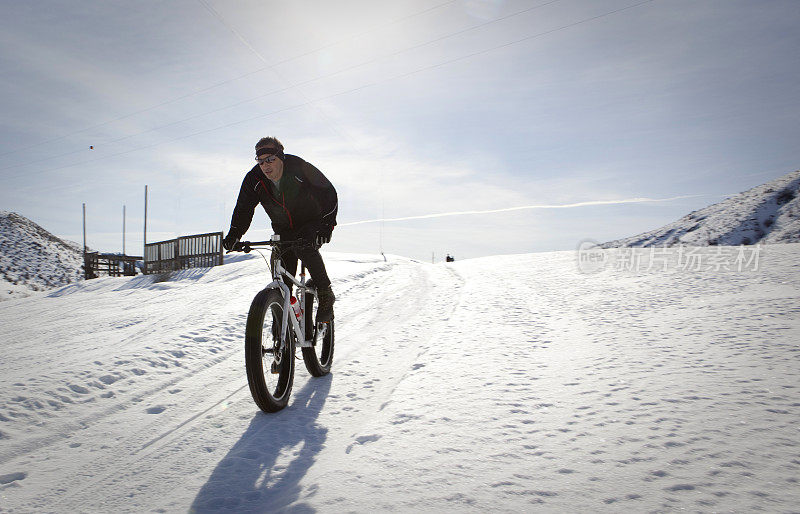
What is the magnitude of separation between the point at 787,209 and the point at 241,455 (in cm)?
10323

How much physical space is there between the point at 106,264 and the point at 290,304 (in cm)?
2826

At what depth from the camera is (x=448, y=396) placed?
276cm

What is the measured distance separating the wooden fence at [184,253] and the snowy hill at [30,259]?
10.6 metres

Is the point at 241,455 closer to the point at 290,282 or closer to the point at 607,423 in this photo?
the point at 290,282

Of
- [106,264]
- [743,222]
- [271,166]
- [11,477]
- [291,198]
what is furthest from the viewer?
[743,222]

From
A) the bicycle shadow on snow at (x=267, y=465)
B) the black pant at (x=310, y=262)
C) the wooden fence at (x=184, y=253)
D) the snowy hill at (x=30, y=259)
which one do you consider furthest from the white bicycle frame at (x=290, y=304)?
the snowy hill at (x=30, y=259)

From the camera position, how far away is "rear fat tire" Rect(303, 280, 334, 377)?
11.1 feet

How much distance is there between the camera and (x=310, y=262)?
3.36m

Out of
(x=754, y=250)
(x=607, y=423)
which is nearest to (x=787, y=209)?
(x=754, y=250)

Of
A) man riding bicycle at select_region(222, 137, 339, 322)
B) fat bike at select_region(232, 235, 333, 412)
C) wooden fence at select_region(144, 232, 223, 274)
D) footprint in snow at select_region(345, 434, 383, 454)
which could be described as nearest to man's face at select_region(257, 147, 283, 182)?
man riding bicycle at select_region(222, 137, 339, 322)

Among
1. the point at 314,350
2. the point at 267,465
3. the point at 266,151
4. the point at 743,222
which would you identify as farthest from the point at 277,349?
the point at 743,222

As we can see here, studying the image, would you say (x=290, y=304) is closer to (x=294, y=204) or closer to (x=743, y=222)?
(x=294, y=204)

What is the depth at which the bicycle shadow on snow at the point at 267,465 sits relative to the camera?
1667 mm

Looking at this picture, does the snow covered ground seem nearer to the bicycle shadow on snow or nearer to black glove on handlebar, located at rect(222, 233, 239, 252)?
the bicycle shadow on snow
